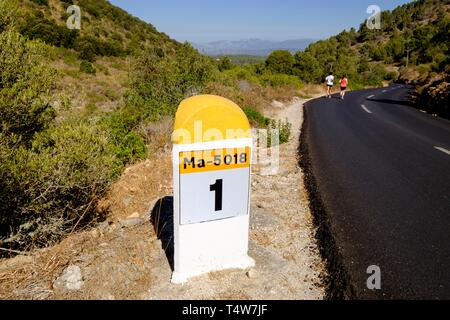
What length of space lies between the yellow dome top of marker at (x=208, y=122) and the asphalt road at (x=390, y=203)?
1.95 metres

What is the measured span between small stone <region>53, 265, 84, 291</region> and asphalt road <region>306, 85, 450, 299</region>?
273cm

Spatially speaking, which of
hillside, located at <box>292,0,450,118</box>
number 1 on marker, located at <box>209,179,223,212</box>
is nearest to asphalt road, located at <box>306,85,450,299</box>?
number 1 on marker, located at <box>209,179,223,212</box>

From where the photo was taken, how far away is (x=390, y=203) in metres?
5.69

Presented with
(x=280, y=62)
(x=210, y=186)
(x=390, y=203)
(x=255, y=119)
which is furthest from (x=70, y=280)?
(x=280, y=62)

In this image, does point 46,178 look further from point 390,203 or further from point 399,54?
point 399,54

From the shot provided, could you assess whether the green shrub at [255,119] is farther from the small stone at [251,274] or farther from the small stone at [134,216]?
the small stone at [251,274]

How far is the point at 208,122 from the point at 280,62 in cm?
3415

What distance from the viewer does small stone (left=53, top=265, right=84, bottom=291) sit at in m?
3.54

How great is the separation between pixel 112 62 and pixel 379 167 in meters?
31.7

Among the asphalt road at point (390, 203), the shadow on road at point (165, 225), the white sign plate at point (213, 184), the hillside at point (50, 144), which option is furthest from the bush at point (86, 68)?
the white sign plate at point (213, 184)

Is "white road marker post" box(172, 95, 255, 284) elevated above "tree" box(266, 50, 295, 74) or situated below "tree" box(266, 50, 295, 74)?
below

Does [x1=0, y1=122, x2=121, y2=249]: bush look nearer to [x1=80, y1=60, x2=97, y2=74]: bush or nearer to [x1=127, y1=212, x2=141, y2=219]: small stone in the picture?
[x1=127, y1=212, x2=141, y2=219]: small stone

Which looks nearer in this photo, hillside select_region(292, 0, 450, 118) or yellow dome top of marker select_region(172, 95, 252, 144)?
yellow dome top of marker select_region(172, 95, 252, 144)

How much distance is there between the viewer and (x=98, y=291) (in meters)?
3.52
